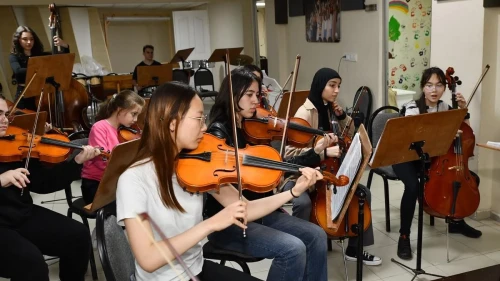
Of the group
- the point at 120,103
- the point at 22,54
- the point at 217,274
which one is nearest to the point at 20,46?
the point at 22,54

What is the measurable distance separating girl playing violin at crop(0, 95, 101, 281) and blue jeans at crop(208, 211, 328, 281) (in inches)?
25.7

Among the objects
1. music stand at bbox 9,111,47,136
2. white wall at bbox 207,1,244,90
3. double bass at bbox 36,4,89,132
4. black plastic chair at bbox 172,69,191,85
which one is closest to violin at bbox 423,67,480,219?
music stand at bbox 9,111,47,136

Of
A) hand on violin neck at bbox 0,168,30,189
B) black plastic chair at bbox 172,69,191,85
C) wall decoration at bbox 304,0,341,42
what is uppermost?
wall decoration at bbox 304,0,341,42

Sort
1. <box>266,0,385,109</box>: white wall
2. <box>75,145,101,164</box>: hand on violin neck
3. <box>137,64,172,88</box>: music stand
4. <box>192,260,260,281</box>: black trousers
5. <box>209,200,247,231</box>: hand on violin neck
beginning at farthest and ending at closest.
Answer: <box>137,64,172,88</box>: music stand < <box>266,0,385,109</box>: white wall < <box>75,145,101,164</box>: hand on violin neck < <box>192,260,260,281</box>: black trousers < <box>209,200,247,231</box>: hand on violin neck

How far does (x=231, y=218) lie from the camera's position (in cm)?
127

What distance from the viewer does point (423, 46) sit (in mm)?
5293

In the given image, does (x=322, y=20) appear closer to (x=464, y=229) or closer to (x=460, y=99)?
(x=460, y=99)

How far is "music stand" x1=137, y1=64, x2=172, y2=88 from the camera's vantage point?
5398mm

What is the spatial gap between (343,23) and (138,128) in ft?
9.78

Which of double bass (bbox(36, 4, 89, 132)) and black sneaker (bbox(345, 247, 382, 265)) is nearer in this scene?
black sneaker (bbox(345, 247, 382, 265))

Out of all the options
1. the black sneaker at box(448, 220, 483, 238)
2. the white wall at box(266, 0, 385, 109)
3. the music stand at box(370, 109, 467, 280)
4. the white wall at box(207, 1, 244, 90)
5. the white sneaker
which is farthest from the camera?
the white wall at box(207, 1, 244, 90)

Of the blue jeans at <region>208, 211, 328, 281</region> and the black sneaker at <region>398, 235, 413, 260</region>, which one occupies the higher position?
the blue jeans at <region>208, 211, 328, 281</region>

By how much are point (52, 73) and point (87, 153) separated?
65.5 inches

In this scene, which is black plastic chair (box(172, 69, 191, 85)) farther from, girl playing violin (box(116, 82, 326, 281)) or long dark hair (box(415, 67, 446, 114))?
girl playing violin (box(116, 82, 326, 281))
